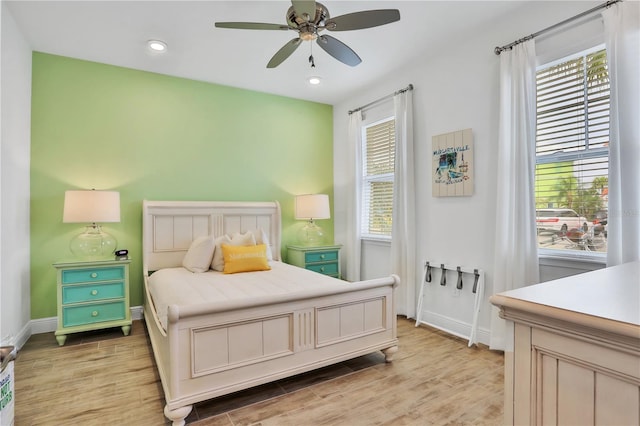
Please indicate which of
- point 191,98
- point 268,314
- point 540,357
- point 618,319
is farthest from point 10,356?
point 191,98

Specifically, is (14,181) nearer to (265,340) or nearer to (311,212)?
(265,340)

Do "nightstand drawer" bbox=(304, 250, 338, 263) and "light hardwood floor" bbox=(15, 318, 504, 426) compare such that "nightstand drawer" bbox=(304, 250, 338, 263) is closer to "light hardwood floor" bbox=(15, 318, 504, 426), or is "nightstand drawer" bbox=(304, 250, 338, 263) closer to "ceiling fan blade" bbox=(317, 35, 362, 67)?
"light hardwood floor" bbox=(15, 318, 504, 426)

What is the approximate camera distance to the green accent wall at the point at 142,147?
3367 millimetres

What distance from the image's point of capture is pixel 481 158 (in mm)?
3037

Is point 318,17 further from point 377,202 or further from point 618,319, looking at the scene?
point 377,202

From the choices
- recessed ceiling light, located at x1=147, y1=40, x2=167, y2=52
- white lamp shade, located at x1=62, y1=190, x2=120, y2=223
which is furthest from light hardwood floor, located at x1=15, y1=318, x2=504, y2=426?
recessed ceiling light, located at x1=147, y1=40, x2=167, y2=52

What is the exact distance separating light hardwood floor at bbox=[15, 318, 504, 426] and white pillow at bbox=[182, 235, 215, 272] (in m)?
0.84

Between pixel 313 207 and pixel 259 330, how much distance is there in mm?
2319

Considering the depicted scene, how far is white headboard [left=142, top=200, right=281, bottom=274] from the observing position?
364 cm

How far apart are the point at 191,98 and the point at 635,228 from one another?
4219 mm

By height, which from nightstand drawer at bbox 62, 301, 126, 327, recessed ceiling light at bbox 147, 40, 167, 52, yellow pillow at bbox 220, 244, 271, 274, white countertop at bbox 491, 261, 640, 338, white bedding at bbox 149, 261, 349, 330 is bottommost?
nightstand drawer at bbox 62, 301, 126, 327

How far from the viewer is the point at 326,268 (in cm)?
442

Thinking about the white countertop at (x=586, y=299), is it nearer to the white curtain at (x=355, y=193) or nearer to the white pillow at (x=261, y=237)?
the white pillow at (x=261, y=237)

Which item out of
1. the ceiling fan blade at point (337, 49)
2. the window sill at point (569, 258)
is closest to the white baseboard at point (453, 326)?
the window sill at point (569, 258)
